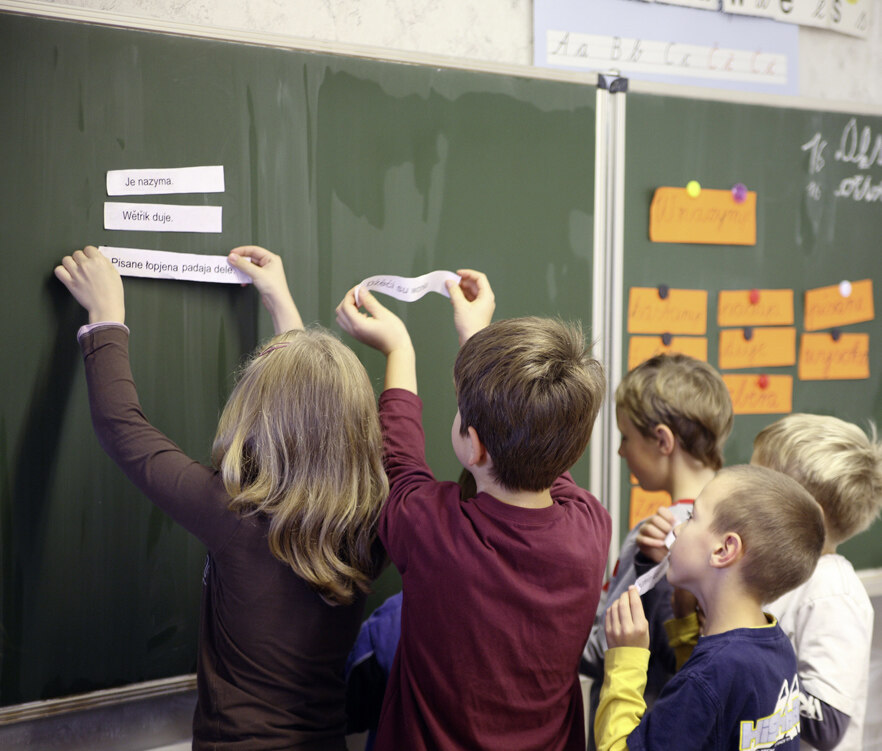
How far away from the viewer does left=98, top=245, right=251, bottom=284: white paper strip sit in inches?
52.2

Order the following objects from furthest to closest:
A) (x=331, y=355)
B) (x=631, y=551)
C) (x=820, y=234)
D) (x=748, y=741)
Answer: (x=820, y=234)
(x=631, y=551)
(x=331, y=355)
(x=748, y=741)

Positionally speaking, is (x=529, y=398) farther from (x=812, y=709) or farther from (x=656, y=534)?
(x=812, y=709)

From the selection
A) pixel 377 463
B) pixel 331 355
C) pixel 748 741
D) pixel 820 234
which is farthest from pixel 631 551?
pixel 820 234

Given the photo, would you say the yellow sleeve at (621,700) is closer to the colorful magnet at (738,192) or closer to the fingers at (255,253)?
the fingers at (255,253)

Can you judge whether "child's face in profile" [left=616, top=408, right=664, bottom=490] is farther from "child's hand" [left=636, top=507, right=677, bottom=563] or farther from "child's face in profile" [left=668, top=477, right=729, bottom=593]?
"child's face in profile" [left=668, top=477, right=729, bottom=593]

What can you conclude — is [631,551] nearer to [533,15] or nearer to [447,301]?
[447,301]

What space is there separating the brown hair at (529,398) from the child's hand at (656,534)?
30 centimetres

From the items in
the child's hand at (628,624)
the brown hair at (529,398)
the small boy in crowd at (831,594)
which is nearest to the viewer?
the brown hair at (529,398)

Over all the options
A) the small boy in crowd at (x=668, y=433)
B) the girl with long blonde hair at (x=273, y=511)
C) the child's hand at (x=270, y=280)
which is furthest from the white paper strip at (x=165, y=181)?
the small boy in crowd at (x=668, y=433)

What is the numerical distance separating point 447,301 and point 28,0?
2.74 ft

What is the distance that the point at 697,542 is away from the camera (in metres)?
1.14

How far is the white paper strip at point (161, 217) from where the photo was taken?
1317mm

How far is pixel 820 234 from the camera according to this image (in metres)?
1.91

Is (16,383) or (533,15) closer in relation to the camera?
(16,383)
